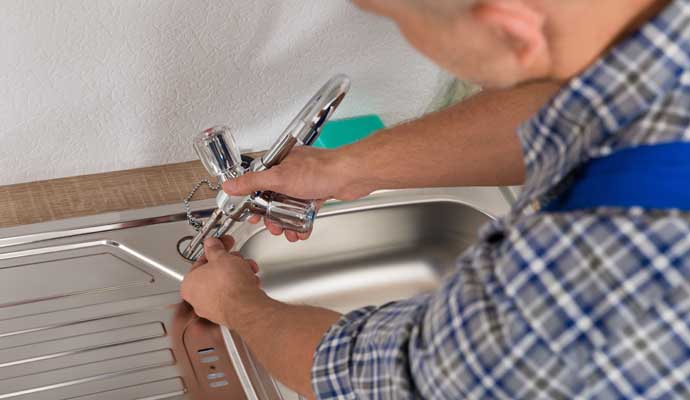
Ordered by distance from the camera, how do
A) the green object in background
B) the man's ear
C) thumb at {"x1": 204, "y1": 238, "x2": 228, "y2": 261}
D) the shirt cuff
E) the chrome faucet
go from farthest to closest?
the green object in background, thumb at {"x1": 204, "y1": 238, "x2": 228, "y2": 261}, the chrome faucet, the shirt cuff, the man's ear

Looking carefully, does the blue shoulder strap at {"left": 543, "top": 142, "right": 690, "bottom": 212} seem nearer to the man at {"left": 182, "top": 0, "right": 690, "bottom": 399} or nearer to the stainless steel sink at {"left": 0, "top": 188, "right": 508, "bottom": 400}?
the man at {"left": 182, "top": 0, "right": 690, "bottom": 399}

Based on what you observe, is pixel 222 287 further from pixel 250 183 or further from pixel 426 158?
pixel 426 158

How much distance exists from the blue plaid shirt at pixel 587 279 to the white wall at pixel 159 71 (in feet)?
1.99

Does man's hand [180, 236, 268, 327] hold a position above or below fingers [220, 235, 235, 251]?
below

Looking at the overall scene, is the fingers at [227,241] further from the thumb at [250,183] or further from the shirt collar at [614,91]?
the shirt collar at [614,91]

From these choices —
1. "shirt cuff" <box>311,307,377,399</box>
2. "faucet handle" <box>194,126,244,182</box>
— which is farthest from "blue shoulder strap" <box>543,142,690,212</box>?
"faucet handle" <box>194,126,244,182</box>

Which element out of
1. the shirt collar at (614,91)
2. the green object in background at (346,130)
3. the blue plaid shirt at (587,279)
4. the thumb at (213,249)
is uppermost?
the green object in background at (346,130)

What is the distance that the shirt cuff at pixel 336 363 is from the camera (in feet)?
2.29

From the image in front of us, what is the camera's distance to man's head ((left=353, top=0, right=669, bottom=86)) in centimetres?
49

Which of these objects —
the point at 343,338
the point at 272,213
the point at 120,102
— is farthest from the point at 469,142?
the point at 120,102

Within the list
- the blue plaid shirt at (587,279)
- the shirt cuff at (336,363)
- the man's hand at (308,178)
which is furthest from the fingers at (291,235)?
the blue plaid shirt at (587,279)

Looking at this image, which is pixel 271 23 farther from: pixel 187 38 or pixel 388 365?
pixel 388 365

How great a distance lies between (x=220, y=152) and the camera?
979 mm

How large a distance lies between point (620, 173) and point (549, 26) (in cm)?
10
